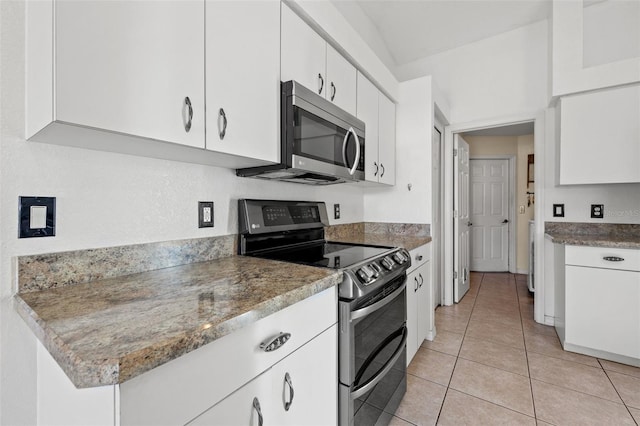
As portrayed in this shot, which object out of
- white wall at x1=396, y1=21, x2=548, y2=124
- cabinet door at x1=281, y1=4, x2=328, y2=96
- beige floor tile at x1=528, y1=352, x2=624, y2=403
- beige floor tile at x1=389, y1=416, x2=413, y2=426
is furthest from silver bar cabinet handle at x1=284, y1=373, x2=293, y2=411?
white wall at x1=396, y1=21, x2=548, y2=124

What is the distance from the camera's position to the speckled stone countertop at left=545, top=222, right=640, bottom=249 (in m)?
2.11

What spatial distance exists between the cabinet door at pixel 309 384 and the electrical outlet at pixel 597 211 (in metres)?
2.74

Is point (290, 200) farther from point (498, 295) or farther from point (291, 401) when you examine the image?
point (498, 295)

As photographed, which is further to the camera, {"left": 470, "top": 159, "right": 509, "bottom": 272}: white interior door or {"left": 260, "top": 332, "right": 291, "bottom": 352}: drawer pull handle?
{"left": 470, "top": 159, "right": 509, "bottom": 272}: white interior door

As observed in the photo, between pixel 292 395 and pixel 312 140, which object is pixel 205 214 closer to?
pixel 312 140

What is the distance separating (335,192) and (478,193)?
12.0ft

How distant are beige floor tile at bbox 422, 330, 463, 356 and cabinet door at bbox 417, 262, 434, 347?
80 mm

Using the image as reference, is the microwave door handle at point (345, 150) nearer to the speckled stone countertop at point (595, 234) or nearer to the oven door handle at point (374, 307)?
the oven door handle at point (374, 307)

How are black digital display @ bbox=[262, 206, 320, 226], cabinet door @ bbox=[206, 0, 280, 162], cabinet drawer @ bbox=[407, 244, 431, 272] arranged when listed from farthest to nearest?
cabinet drawer @ bbox=[407, 244, 431, 272], black digital display @ bbox=[262, 206, 320, 226], cabinet door @ bbox=[206, 0, 280, 162]

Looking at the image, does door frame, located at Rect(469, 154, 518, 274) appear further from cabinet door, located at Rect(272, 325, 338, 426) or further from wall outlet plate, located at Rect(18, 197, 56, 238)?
wall outlet plate, located at Rect(18, 197, 56, 238)

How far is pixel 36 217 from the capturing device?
89 centimetres

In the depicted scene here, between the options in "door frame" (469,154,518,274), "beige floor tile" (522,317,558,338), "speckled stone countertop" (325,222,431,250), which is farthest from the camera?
"door frame" (469,154,518,274)

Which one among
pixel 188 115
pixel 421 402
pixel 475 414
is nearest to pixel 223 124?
pixel 188 115

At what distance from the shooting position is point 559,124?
2.55 metres
